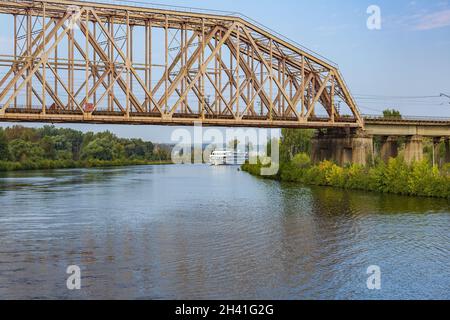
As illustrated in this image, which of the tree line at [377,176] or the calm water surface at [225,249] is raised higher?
the tree line at [377,176]

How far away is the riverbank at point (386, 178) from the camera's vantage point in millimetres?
A: 53844

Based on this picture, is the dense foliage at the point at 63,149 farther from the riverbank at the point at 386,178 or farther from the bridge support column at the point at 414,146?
the bridge support column at the point at 414,146

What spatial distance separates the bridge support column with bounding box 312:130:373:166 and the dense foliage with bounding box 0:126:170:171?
61375 mm

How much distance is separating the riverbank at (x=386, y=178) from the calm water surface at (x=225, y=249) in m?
4.74

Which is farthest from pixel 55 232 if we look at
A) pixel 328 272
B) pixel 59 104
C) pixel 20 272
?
pixel 59 104

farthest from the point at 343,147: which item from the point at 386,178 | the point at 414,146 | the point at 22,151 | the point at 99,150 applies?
the point at 99,150

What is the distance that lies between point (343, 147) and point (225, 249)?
50.8 m

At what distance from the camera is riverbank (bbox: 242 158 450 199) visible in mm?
53844

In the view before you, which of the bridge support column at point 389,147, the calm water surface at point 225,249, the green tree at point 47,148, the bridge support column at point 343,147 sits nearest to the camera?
the calm water surface at point 225,249

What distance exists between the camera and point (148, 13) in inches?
2425

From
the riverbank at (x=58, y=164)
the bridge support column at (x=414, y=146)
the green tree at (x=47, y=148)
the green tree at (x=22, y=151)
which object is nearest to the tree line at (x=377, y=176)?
the bridge support column at (x=414, y=146)

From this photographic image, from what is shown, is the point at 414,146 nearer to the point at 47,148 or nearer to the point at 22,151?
the point at 22,151
